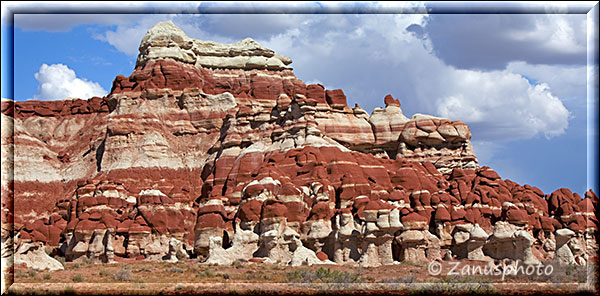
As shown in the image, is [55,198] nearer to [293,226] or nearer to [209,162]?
[209,162]

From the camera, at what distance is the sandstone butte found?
56.6 meters

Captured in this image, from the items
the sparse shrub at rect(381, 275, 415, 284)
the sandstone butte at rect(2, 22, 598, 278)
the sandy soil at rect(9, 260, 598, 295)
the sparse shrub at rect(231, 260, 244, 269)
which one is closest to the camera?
the sandy soil at rect(9, 260, 598, 295)

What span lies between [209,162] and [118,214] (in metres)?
19.2

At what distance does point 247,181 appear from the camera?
71.8 metres

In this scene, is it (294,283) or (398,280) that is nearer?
(294,283)

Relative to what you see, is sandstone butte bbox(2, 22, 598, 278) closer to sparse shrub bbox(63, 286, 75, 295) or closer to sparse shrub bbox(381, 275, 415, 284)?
sparse shrub bbox(63, 286, 75, 295)

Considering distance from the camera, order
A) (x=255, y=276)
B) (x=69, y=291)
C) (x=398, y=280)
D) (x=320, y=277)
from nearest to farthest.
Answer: (x=69, y=291)
(x=398, y=280)
(x=320, y=277)
(x=255, y=276)

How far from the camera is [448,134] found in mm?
90812

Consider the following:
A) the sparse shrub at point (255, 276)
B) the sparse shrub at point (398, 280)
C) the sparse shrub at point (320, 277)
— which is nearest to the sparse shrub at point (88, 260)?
the sparse shrub at point (255, 276)

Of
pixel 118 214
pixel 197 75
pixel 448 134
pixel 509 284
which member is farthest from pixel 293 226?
pixel 197 75

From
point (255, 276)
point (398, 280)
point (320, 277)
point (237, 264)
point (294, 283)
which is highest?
point (294, 283)

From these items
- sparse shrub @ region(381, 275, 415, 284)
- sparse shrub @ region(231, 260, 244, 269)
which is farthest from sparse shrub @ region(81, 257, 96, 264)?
sparse shrub @ region(381, 275, 415, 284)

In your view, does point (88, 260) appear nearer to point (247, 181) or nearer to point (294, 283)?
point (247, 181)

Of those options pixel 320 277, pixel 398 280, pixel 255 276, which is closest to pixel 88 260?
pixel 255 276
